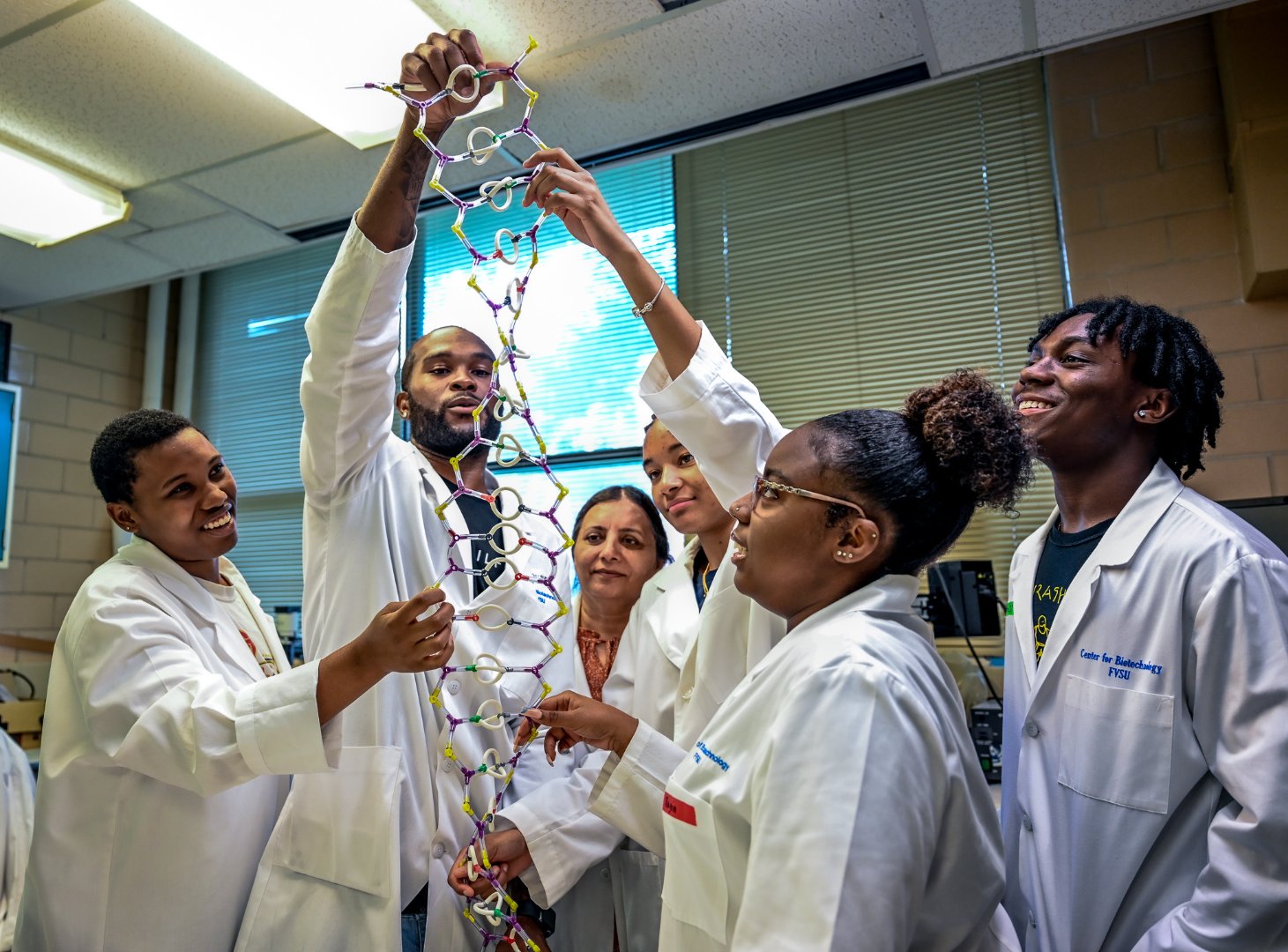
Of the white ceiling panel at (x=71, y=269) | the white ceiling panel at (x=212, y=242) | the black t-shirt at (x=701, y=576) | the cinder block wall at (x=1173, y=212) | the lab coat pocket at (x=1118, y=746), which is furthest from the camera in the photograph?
the white ceiling panel at (x=71, y=269)

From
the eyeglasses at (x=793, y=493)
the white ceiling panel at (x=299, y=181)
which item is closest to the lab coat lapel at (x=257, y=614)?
the eyeglasses at (x=793, y=493)

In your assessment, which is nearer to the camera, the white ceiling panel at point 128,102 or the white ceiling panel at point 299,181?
the white ceiling panel at point 128,102

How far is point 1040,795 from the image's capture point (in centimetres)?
140

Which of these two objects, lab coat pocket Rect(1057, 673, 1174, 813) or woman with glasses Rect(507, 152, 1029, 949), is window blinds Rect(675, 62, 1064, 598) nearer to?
lab coat pocket Rect(1057, 673, 1174, 813)

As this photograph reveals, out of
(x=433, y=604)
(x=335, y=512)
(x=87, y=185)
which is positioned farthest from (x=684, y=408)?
(x=87, y=185)

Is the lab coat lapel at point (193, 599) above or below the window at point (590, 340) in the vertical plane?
below

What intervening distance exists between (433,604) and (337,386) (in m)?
0.46

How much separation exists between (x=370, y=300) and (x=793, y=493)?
770 mm

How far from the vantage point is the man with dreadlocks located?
3.89 feet

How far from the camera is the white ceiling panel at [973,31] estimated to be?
2146 mm

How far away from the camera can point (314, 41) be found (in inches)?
89.5

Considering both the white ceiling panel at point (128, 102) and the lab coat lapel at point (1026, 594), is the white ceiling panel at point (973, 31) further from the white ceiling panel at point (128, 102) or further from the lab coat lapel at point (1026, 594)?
the white ceiling panel at point (128, 102)

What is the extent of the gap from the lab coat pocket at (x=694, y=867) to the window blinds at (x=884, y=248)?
2212 millimetres

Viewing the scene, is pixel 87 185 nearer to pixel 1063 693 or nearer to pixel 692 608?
pixel 692 608
